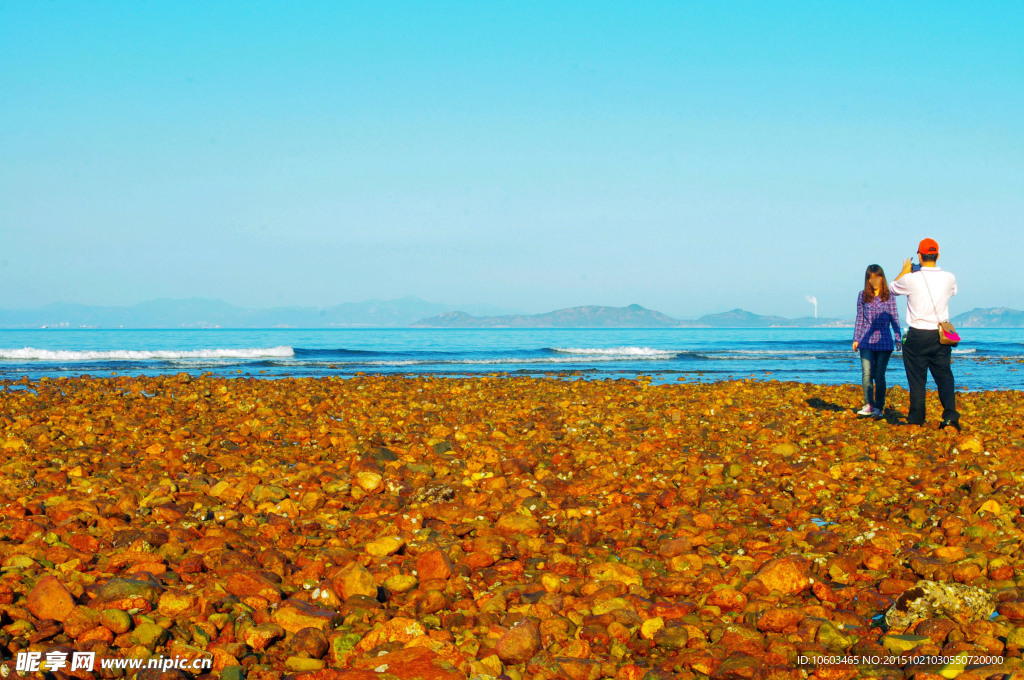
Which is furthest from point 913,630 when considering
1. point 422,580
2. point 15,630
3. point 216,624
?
point 15,630

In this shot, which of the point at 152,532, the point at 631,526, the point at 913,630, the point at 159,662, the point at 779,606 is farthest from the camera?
the point at 631,526

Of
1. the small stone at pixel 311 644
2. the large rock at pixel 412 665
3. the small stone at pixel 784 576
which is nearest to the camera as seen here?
the large rock at pixel 412 665

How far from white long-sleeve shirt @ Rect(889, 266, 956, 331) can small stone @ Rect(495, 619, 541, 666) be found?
7002mm

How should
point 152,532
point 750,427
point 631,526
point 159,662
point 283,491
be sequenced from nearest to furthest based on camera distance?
point 159,662 → point 152,532 → point 631,526 → point 283,491 → point 750,427

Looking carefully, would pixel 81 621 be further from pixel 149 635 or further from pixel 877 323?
pixel 877 323

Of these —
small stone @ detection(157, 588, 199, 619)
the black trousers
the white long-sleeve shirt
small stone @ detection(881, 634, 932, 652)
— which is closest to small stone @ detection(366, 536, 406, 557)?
small stone @ detection(157, 588, 199, 619)

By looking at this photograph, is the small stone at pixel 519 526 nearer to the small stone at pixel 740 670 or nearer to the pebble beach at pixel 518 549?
the pebble beach at pixel 518 549

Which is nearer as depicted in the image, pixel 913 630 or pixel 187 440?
pixel 913 630

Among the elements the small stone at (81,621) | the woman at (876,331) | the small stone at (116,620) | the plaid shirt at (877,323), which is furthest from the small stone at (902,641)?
the plaid shirt at (877,323)

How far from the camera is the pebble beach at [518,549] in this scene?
3.19 m

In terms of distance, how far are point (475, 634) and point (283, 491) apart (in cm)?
268

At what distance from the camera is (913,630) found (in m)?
3.29

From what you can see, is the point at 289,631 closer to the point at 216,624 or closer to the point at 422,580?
the point at 216,624

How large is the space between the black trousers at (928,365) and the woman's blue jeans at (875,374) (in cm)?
95
